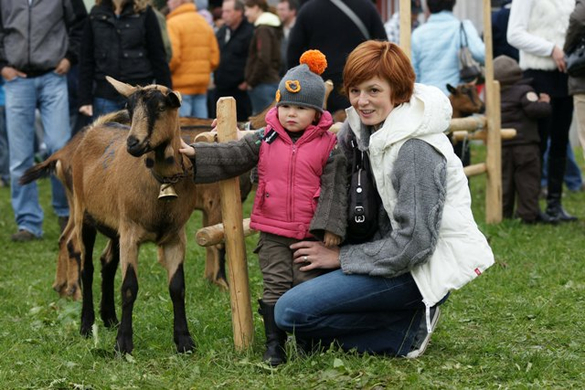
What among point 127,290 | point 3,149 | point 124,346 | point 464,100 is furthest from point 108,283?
point 3,149

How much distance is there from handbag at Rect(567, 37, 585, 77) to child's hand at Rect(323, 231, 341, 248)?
4413 millimetres

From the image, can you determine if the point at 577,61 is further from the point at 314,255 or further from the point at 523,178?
the point at 314,255

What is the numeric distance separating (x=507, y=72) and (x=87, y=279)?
540 centimetres

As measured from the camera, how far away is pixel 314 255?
16.9 feet

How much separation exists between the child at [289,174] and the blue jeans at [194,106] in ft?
25.1

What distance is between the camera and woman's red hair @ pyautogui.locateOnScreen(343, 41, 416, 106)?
5.12 m

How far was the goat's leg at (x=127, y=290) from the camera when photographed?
220 inches

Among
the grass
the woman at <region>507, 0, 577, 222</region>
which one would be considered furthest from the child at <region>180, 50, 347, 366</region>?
the woman at <region>507, 0, 577, 222</region>

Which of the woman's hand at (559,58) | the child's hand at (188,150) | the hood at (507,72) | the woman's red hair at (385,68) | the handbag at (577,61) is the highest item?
the woman's red hair at (385,68)

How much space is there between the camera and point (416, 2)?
57.1 ft

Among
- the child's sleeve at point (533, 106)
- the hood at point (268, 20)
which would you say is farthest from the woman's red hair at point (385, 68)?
the hood at point (268, 20)

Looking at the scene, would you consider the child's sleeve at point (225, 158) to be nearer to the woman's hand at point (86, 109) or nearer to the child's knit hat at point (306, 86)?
the child's knit hat at point (306, 86)

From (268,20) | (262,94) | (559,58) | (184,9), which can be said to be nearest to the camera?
(559,58)

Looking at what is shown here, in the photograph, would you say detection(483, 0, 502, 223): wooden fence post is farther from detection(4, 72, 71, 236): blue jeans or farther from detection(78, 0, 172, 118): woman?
detection(4, 72, 71, 236): blue jeans
